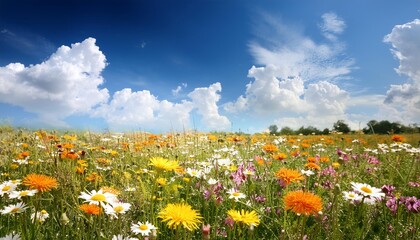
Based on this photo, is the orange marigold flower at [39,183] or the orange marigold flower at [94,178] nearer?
the orange marigold flower at [39,183]

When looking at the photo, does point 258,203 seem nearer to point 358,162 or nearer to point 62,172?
point 62,172

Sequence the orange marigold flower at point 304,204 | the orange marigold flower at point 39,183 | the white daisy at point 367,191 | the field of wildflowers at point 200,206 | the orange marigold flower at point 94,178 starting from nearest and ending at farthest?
the orange marigold flower at point 304,204 → the field of wildflowers at point 200,206 → the orange marigold flower at point 39,183 → the white daisy at point 367,191 → the orange marigold flower at point 94,178

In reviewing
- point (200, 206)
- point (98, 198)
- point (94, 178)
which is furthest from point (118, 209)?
point (94, 178)

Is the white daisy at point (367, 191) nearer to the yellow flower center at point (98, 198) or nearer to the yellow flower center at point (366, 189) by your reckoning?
the yellow flower center at point (366, 189)

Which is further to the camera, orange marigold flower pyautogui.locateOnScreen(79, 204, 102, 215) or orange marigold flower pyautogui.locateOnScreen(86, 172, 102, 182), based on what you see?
orange marigold flower pyautogui.locateOnScreen(86, 172, 102, 182)

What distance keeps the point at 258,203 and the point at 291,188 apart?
20.0 inches

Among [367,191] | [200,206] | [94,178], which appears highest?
[367,191]

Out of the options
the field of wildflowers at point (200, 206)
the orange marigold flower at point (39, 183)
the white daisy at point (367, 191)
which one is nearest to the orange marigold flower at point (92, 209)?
the field of wildflowers at point (200, 206)

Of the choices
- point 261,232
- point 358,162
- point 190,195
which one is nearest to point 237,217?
point 261,232

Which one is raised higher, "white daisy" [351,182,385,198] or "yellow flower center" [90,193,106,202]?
"yellow flower center" [90,193,106,202]

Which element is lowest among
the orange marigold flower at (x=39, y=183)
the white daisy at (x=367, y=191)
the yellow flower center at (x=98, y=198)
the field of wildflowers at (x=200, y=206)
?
the field of wildflowers at (x=200, y=206)

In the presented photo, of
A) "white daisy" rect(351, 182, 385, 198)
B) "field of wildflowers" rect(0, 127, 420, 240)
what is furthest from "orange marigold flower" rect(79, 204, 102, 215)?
"white daisy" rect(351, 182, 385, 198)

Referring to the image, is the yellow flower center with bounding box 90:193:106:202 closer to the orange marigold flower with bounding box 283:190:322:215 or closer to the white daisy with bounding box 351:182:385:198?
the orange marigold flower with bounding box 283:190:322:215

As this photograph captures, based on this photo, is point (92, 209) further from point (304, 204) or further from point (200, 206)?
point (200, 206)
